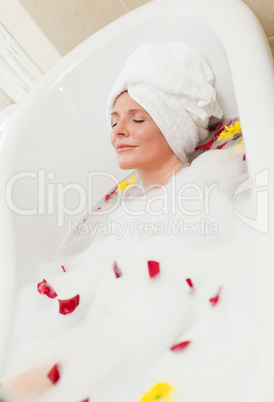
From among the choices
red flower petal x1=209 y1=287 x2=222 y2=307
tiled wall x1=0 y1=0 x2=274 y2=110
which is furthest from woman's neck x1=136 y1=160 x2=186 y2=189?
tiled wall x1=0 y1=0 x2=274 y2=110

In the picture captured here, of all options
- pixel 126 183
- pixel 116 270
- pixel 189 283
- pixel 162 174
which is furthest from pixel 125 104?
pixel 189 283

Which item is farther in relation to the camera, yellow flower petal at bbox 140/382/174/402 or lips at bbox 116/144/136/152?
lips at bbox 116/144/136/152

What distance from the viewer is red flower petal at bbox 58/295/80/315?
41.4 inches

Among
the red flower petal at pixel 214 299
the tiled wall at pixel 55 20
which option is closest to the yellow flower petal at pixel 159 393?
the red flower petal at pixel 214 299

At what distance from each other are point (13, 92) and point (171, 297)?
1.72m

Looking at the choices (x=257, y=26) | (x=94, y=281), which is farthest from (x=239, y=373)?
(x=257, y=26)

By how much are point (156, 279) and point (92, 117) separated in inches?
35.8

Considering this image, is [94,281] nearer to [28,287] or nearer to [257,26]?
[28,287]

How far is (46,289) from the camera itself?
1156mm

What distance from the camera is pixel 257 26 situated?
116cm

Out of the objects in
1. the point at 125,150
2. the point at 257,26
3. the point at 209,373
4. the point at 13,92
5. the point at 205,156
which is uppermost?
the point at 13,92

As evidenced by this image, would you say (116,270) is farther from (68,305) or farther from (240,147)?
(240,147)

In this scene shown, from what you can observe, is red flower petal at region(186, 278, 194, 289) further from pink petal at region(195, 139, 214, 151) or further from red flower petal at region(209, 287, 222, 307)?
pink petal at region(195, 139, 214, 151)

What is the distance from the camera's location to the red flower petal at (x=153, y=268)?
3.14 feet
